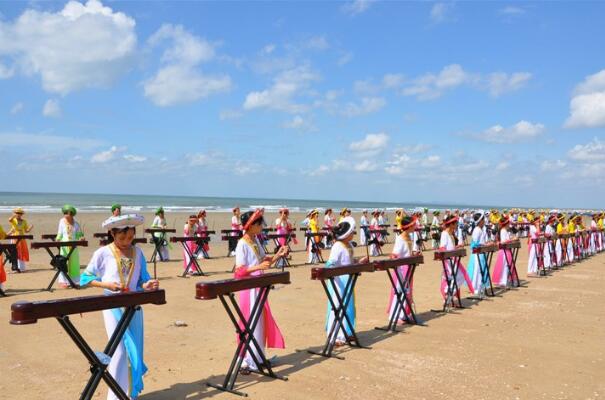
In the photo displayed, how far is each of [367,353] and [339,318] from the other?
0.60 m

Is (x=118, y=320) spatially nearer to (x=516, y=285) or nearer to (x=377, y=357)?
(x=377, y=357)

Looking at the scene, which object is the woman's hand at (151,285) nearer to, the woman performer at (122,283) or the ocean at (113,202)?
the woman performer at (122,283)

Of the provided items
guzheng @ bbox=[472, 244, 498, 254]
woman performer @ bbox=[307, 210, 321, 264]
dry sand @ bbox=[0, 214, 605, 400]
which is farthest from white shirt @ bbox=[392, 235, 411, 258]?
woman performer @ bbox=[307, 210, 321, 264]

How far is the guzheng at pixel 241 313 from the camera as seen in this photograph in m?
5.17

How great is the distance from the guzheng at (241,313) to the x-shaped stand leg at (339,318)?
94cm

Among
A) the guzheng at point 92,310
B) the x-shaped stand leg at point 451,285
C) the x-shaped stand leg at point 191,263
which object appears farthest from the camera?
the x-shaped stand leg at point 191,263

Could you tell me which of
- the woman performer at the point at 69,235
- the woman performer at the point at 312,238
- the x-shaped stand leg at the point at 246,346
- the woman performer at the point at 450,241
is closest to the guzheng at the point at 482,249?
the woman performer at the point at 450,241

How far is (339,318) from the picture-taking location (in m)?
6.89

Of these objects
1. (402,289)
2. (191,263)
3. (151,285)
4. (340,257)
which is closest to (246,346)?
(151,285)

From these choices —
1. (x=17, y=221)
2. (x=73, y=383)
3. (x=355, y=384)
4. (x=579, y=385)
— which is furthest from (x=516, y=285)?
(x=17, y=221)

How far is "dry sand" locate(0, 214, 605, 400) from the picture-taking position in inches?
222

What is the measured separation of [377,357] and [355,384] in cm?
110

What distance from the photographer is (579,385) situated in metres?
5.93

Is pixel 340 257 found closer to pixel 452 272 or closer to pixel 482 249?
pixel 452 272
